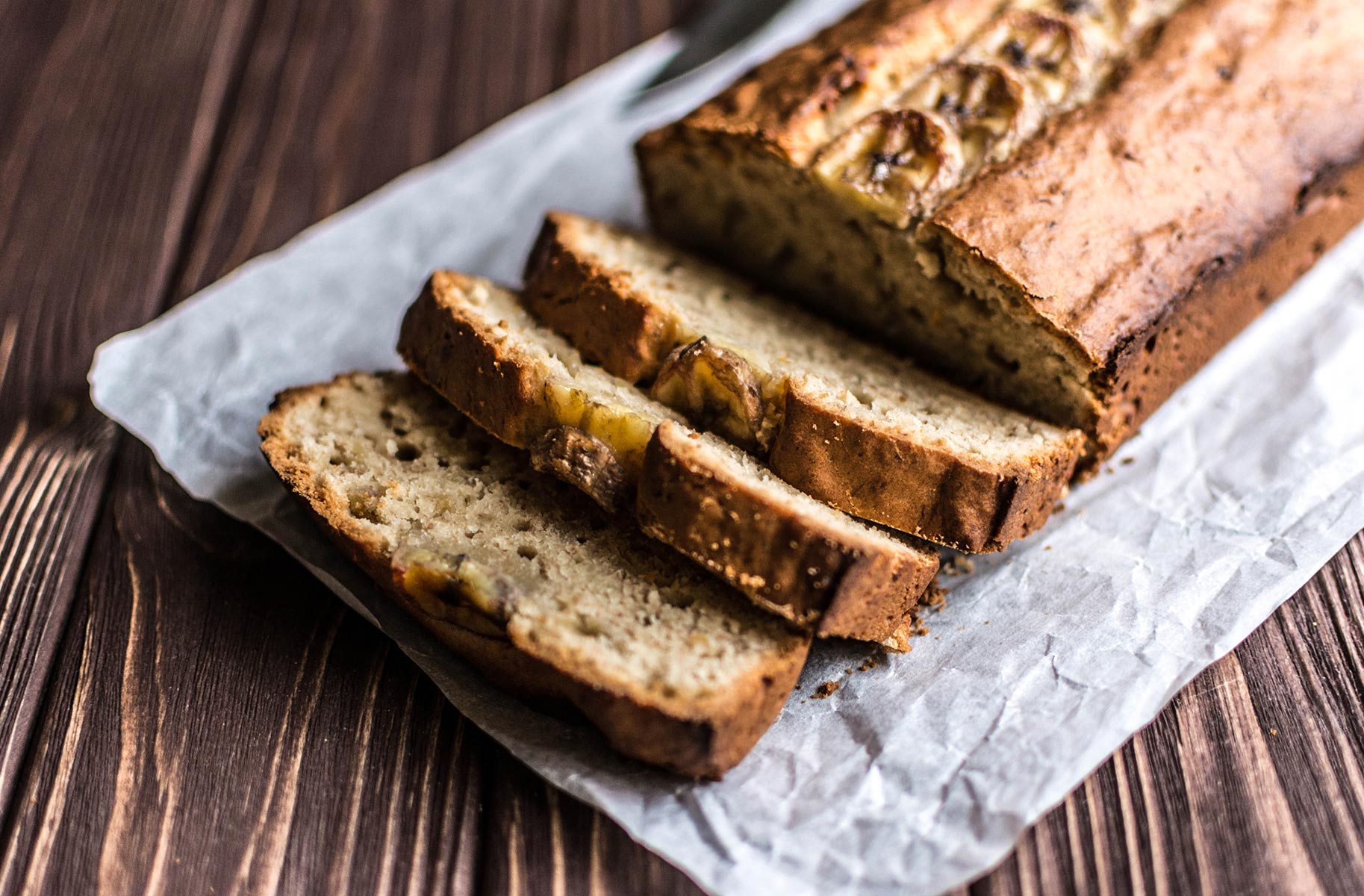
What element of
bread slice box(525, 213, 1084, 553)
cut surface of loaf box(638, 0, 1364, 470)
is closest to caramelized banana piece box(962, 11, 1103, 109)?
cut surface of loaf box(638, 0, 1364, 470)

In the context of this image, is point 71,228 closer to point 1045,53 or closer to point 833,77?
point 833,77

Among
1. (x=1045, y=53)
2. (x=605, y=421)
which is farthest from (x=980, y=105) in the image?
(x=605, y=421)

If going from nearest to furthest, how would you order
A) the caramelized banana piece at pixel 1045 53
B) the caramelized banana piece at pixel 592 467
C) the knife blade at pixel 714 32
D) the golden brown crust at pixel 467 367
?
1. the caramelized banana piece at pixel 592 467
2. the golden brown crust at pixel 467 367
3. the caramelized banana piece at pixel 1045 53
4. the knife blade at pixel 714 32

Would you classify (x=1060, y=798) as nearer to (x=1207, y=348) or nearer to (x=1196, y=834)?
(x=1196, y=834)

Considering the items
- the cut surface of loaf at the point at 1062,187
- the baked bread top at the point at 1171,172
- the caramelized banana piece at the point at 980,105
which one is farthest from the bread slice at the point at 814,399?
the caramelized banana piece at the point at 980,105

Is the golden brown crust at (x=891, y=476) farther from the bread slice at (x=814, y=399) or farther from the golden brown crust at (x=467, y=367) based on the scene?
the golden brown crust at (x=467, y=367)

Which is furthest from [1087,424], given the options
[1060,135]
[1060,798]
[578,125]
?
[578,125]
